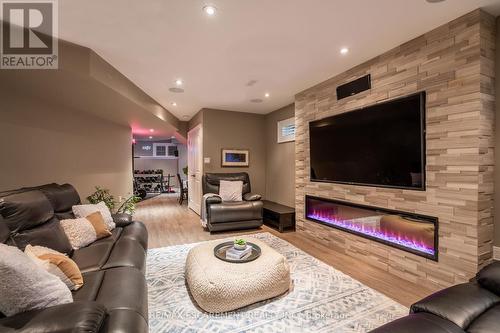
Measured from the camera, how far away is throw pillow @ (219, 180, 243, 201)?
4.76 metres

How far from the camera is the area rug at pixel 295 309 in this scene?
179cm

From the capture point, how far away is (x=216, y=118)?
555cm

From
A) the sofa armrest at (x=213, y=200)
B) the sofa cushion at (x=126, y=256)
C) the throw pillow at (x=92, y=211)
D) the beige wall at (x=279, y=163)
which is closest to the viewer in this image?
the sofa cushion at (x=126, y=256)

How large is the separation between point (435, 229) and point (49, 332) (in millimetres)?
3042

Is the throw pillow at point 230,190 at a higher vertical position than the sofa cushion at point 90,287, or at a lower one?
higher

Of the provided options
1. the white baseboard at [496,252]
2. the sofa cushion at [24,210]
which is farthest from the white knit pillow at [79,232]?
the white baseboard at [496,252]

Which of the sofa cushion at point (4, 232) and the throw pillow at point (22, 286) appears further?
the sofa cushion at point (4, 232)

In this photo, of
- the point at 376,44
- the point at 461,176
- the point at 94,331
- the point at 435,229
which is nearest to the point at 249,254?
the point at 94,331

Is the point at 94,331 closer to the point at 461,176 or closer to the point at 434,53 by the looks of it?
the point at 461,176

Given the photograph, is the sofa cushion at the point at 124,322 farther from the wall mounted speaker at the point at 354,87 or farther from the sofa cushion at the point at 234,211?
the wall mounted speaker at the point at 354,87

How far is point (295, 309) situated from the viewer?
2002 mm


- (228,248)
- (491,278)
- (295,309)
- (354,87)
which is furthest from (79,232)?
(354,87)

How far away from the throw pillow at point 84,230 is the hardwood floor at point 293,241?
3.95ft

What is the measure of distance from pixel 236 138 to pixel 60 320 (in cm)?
498
